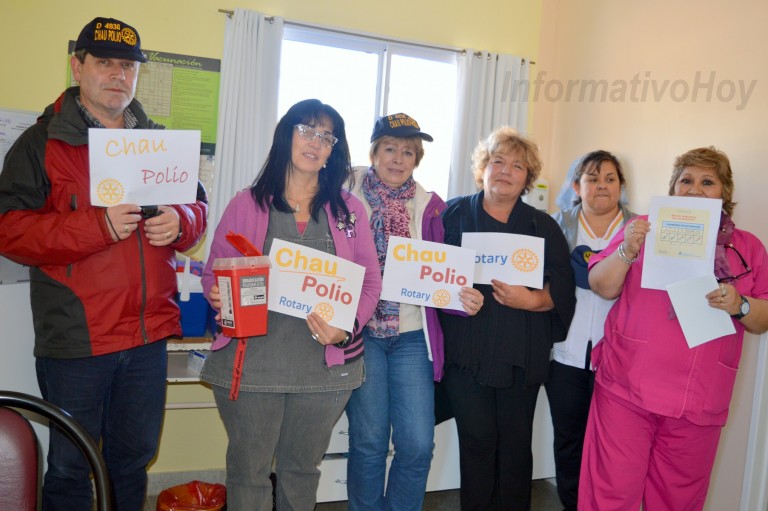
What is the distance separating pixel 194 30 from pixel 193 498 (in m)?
2.49

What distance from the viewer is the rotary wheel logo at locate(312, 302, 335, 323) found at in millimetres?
1990

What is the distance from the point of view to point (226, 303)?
71.9 inches

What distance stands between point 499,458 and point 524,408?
218 millimetres

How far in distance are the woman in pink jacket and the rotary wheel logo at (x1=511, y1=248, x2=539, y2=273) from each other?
246 millimetres

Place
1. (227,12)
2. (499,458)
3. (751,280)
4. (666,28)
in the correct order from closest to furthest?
(751,280)
(499,458)
(666,28)
(227,12)

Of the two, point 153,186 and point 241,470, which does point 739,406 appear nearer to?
point 241,470

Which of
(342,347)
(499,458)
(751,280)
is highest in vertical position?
(751,280)

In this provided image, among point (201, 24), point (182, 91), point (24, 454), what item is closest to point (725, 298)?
point (24, 454)

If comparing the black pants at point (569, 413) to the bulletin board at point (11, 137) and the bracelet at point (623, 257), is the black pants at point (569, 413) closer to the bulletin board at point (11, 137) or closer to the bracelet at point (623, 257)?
the bracelet at point (623, 257)

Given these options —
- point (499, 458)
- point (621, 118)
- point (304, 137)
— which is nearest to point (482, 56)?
point (621, 118)

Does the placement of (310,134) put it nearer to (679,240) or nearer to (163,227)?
(163,227)

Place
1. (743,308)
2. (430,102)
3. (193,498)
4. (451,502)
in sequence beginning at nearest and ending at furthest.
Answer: (743,308)
(193,498)
(451,502)
(430,102)

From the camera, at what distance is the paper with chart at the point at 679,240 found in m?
2.15

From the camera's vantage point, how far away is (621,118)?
355cm
